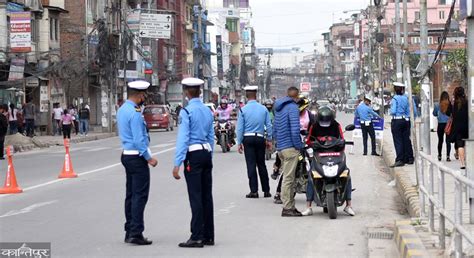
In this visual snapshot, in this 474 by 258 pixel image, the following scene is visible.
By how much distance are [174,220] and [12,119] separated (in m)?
29.7

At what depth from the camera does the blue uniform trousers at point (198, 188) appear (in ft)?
34.2

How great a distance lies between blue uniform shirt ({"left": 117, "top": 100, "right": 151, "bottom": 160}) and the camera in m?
10.7

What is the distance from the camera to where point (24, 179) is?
2131cm

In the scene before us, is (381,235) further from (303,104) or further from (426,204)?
(303,104)

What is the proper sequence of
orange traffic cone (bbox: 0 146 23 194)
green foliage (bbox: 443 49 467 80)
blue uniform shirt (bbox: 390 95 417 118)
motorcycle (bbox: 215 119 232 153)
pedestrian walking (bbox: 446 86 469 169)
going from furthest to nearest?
1. green foliage (bbox: 443 49 467 80)
2. motorcycle (bbox: 215 119 232 153)
3. blue uniform shirt (bbox: 390 95 417 118)
4. pedestrian walking (bbox: 446 86 469 169)
5. orange traffic cone (bbox: 0 146 23 194)

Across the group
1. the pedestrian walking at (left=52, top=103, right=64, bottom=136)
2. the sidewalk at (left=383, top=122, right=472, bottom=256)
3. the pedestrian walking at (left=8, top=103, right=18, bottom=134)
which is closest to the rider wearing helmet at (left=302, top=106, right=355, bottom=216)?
the sidewalk at (left=383, top=122, right=472, bottom=256)

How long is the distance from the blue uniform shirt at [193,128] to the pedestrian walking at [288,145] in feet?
9.54

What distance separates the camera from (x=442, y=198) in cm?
891

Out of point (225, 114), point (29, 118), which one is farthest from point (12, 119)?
point (225, 114)

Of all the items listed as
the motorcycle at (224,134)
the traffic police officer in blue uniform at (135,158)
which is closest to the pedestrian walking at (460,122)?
the traffic police officer in blue uniform at (135,158)

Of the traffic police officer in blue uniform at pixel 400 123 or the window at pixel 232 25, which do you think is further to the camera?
the window at pixel 232 25

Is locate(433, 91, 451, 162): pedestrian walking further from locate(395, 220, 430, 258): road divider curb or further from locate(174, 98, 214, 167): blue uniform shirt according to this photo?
locate(174, 98, 214, 167): blue uniform shirt

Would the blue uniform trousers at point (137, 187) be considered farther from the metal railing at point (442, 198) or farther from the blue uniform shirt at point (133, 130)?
the metal railing at point (442, 198)

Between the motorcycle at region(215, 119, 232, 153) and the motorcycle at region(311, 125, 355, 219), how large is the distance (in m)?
17.1
